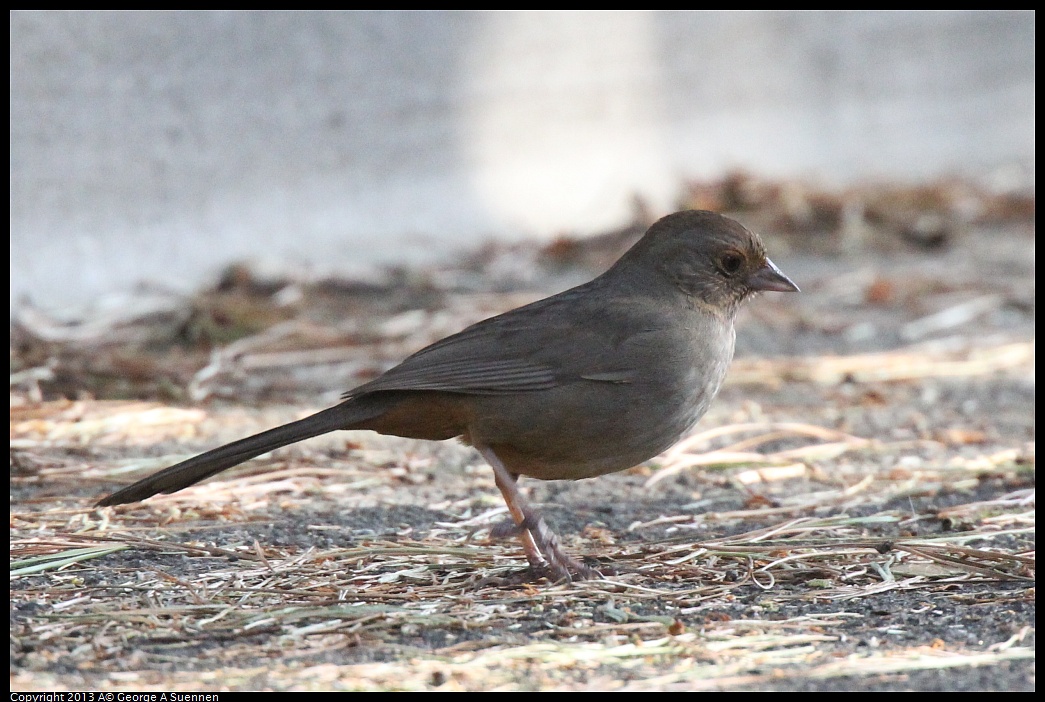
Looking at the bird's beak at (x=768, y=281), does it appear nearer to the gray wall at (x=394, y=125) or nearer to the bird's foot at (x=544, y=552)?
the bird's foot at (x=544, y=552)

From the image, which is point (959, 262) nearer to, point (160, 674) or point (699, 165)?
point (699, 165)

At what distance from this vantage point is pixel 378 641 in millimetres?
2910

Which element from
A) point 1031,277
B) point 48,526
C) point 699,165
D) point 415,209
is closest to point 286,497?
point 48,526

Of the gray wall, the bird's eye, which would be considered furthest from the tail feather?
the gray wall

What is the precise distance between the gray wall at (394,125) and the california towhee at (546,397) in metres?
3.04

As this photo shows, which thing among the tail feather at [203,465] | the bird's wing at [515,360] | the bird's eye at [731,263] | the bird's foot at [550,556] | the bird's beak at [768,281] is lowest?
the bird's foot at [550,556]

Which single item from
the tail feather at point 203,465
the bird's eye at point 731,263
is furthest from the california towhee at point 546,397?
the bird's eye at point 731,263

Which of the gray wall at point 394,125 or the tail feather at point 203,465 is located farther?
the gray wall at point 394,125

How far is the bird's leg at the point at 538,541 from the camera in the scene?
11.2 feet

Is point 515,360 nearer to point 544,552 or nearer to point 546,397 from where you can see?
point 546,397

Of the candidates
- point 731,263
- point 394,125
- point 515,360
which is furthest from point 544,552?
point 394,125

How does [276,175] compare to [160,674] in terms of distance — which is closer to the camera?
[160,674]

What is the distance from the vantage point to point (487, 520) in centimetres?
400

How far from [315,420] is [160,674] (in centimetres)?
97
